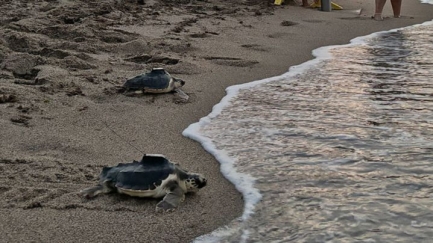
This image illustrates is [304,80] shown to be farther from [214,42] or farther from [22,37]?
[22,37]

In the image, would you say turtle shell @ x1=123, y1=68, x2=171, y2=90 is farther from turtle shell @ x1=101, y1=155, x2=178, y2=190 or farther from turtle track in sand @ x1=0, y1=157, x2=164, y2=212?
turtle shell @ x1=101, y1=155, x2=178, y2=190

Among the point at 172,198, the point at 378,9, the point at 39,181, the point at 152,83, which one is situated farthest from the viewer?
the point at 378,9

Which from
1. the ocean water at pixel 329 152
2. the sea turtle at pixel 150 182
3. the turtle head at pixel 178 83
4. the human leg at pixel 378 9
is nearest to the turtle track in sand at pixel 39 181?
the sea turtle at pixel 150 182

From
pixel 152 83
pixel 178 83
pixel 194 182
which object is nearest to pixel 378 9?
pixel 178 83

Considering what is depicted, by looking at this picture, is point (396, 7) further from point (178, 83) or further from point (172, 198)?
point (172, 198)

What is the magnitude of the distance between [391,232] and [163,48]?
3888 millimetres

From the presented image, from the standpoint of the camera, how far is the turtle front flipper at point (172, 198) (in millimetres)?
2668

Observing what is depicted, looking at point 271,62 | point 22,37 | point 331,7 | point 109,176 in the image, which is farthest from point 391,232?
point 331,7

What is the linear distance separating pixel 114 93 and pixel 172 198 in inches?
74.3

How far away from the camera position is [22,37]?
5441 mm

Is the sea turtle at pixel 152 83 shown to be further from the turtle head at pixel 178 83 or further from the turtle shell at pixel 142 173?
the turtle shell at pixel 142 173

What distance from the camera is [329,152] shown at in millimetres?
3379

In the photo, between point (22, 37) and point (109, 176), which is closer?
point (109, 176)

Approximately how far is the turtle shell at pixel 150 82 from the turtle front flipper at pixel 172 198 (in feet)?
5.70
